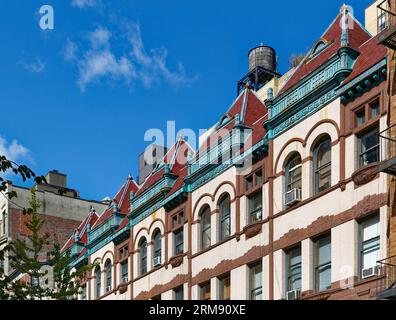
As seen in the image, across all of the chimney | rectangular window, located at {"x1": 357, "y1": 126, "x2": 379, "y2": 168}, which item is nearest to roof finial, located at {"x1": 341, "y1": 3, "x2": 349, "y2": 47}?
rectangular window, located at {"x1": 357, "y1": 126, "x2": 379, "y2": 168}

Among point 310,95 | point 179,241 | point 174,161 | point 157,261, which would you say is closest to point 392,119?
point 310,95

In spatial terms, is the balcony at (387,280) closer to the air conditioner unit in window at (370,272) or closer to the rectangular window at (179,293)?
the air conditioner unit in window at (370,272)

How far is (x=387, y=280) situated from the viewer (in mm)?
23859

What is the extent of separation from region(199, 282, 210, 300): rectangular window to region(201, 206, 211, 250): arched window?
1597 mm

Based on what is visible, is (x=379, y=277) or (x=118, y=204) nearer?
(x=379, y=277)

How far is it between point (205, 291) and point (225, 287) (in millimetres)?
1526

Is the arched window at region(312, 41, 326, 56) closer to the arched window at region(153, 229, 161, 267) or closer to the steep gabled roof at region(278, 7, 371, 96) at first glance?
the steep gabled roof at region(278, 7, 371, 96)

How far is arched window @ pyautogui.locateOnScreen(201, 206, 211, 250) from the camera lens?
1388 inches

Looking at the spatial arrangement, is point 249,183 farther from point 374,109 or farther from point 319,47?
point 374,109
